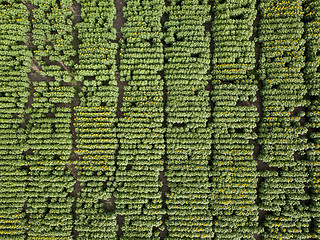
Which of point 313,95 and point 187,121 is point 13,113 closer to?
point 187,121

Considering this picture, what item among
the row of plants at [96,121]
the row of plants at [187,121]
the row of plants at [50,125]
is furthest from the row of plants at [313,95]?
the row of plants at [50,125]

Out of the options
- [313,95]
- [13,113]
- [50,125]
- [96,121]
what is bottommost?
[50,125]

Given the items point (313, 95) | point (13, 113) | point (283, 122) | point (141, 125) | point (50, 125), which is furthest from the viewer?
point (13, 113)

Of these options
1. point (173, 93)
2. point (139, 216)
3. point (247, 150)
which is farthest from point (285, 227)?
point (173, 93)

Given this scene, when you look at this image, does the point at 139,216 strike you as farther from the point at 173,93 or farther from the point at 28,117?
the point at 28,117

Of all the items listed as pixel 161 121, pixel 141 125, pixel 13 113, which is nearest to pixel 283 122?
pixel 161 121
